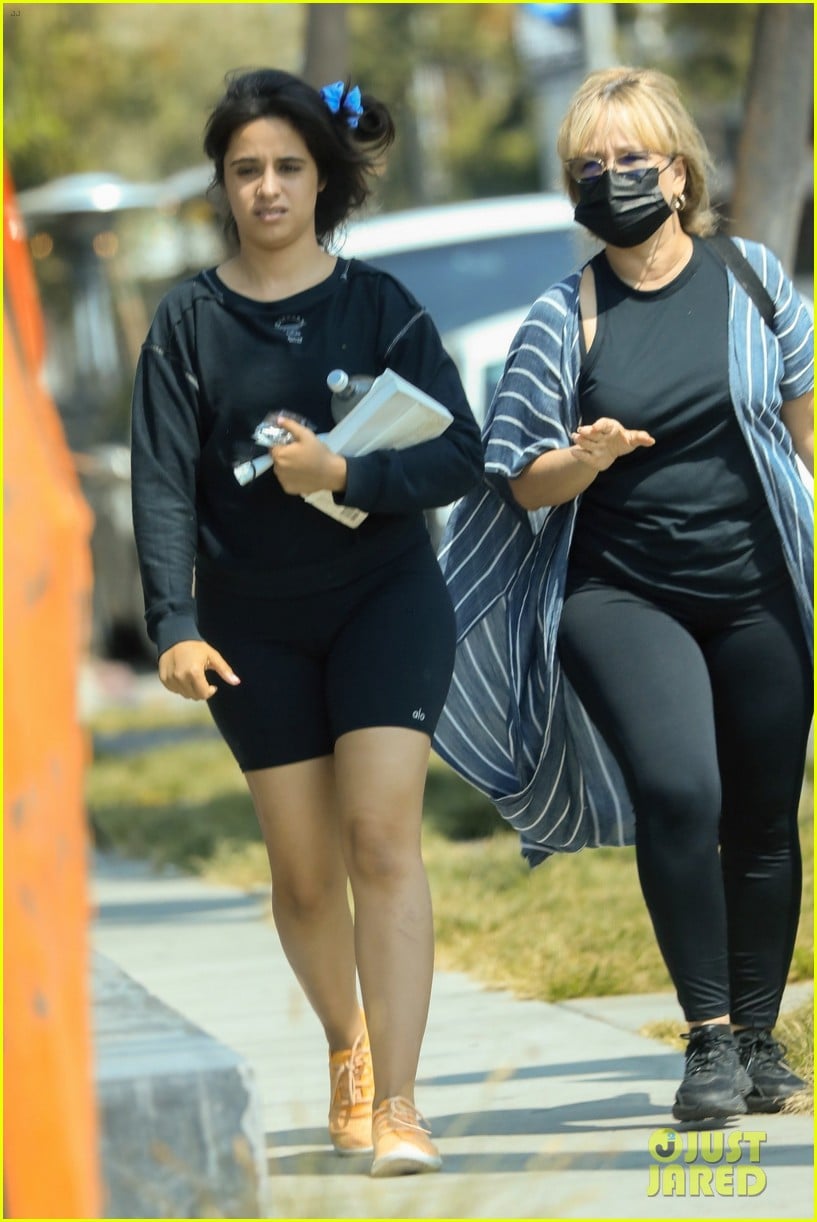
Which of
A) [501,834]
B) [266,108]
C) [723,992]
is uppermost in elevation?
[266,108]

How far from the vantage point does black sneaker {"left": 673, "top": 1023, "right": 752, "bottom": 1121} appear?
13.5 ft

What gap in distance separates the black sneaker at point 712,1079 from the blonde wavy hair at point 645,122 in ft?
5.06

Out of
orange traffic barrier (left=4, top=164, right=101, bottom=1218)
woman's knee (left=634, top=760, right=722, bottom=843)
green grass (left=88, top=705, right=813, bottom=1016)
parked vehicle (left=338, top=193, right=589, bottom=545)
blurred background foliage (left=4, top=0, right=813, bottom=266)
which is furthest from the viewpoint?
blurred background foliage (left=4, top=0, right=813, bottom=266)

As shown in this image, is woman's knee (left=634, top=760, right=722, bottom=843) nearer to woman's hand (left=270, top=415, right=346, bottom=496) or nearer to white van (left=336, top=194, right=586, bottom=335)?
woman's hand (left=270, top=415, right=346, bottom=496)

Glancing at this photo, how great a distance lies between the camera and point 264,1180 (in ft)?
9.94

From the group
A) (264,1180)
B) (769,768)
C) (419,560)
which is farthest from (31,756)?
(769,768)

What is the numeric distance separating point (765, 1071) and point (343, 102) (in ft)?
6.60

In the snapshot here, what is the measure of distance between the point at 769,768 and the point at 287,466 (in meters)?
1.16

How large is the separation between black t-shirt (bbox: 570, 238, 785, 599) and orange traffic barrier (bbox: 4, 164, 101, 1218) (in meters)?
2.00

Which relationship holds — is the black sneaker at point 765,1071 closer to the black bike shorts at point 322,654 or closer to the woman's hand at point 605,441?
the black bike shorts at point 322,654

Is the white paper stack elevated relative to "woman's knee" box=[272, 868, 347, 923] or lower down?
elevated

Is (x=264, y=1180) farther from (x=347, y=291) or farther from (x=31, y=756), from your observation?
(x=347, y=291)

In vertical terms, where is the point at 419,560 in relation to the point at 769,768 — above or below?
above

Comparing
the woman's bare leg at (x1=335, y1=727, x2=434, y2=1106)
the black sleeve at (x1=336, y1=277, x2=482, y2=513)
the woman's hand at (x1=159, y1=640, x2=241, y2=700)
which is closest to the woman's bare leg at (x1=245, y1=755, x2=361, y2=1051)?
the woman's bare leg at (x1=335, y1=727, x2=434, y2=1106)
